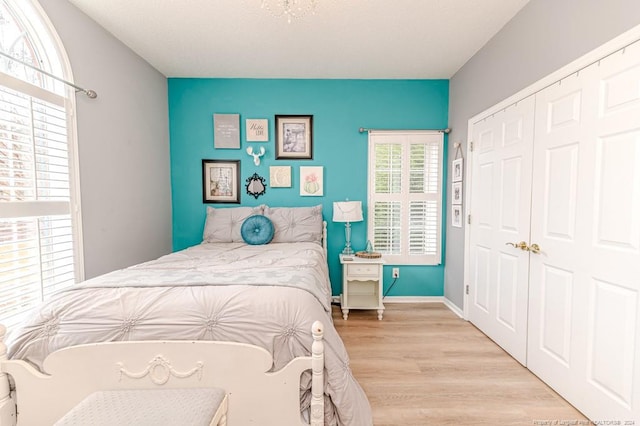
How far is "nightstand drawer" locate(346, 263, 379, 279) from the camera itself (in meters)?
2.97

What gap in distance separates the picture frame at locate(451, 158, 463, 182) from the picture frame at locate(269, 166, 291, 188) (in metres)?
1.81

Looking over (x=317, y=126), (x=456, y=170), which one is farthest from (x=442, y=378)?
(x=317, y=126)

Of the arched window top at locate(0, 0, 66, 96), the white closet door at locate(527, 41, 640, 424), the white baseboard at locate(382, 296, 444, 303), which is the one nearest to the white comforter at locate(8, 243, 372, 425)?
the white closet door at locate(527, 41, 640, 424)

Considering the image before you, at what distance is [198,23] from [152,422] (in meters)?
2.59

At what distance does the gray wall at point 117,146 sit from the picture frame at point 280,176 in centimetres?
Answer: 120

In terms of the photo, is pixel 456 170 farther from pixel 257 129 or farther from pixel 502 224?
pixel 257 129

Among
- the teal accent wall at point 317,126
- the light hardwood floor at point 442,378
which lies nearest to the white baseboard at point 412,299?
the teal accent wall at point 317,126

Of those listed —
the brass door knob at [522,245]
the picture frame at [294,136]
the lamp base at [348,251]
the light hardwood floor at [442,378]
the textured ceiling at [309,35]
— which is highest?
the textured ceiling at [309,35]

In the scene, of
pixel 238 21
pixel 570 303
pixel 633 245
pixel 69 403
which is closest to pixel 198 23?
pixel 238 21

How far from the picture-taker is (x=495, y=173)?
2.43 meters

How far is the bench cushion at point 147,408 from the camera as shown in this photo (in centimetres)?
96

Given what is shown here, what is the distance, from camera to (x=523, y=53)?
209 cm

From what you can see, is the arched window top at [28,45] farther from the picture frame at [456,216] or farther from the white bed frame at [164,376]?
the picture frame at [456,216]

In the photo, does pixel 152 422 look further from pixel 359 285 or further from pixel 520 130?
pixel 520 130
